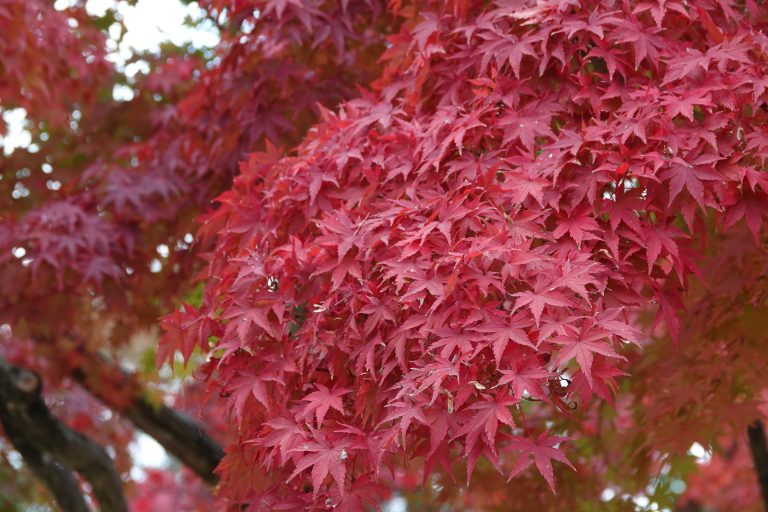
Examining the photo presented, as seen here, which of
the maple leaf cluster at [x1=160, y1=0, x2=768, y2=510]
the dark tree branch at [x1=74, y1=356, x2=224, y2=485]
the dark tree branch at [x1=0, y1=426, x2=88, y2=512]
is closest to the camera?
the maple leaf cluster at [x1=160, y1=0, x2=768, y2=510]

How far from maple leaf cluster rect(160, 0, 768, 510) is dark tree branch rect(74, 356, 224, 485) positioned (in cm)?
221

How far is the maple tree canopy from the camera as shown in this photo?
2029mm

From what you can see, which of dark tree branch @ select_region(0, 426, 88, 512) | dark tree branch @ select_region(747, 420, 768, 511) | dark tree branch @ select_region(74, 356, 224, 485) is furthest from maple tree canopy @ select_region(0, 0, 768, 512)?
dark tree branch @ select_region(74, 356, 224, 485)

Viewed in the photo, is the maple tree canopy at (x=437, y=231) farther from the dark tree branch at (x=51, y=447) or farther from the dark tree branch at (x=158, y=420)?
the dark tree branch at (x=158, y=420)

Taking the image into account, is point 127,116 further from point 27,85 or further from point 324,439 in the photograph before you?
point 324,439

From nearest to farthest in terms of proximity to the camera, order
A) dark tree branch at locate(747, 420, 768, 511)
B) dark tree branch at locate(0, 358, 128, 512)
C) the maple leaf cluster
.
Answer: the maple leaf cluster, dark tree branch at locate(0, 358, 128, 512), dark tree branch at locate(747, 420, 768, 511)

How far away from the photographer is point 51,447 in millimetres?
4383

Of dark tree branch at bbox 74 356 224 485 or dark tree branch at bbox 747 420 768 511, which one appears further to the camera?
dark tree branch at bbox 74 356 224 485

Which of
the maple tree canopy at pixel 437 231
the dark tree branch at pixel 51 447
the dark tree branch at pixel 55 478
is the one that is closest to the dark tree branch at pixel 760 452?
the maple tree canopy at pixel 437 231

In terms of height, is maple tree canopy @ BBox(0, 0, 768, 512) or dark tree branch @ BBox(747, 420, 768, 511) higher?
maple tree canopy @ BBox(0, 0, 768, 512)

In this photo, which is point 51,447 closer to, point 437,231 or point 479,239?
point 437,231

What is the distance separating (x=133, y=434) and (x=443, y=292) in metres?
5.23

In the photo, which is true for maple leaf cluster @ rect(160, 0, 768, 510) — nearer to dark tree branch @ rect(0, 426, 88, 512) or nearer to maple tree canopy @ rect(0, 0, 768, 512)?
maple tree canopy @ rect(0, 0, 768, 512)

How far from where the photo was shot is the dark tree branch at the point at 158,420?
467 cm
